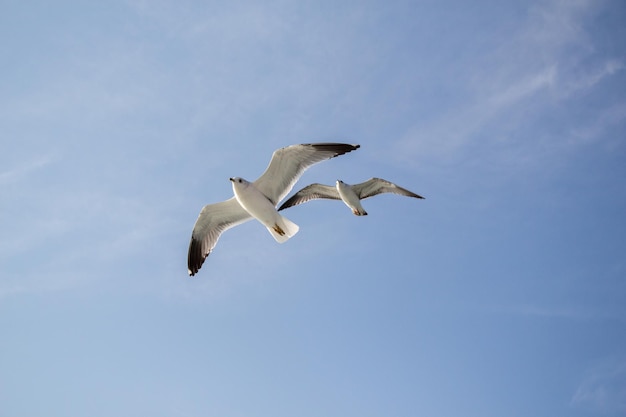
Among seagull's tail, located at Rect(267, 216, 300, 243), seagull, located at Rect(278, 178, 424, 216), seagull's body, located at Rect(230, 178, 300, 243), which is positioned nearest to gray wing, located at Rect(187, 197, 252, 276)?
seagull's body, located at Rect(230, 178, 300, 243)

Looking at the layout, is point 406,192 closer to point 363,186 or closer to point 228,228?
point 363,186

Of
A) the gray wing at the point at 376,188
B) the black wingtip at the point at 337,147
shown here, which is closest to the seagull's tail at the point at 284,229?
the black wingtip at the point at 337,147

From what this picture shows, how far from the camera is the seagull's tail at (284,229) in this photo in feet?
38.7

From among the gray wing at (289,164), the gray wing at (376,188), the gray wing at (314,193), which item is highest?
the gray wing at (314,193)

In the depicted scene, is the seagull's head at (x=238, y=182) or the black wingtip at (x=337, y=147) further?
the seagull's head at (x=238, y=182)

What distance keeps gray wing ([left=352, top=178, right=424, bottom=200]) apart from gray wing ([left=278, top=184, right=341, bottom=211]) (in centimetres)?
54

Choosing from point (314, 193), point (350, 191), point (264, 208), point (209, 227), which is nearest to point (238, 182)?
point (264, 208)

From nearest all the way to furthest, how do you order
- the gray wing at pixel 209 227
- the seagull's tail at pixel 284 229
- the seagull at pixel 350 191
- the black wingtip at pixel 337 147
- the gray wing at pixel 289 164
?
the black wingtip at pixel 337 147 < the gray wing at pixel 289 164 < the seagull's tail at pixel 284 229 < the gray wing at pixel 209 227 < the seagull at pixel 350 191

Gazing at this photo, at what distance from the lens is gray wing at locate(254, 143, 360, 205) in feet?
37.8

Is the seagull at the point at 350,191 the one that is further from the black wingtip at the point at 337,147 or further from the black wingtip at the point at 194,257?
the black wingtip at the point at 337,147

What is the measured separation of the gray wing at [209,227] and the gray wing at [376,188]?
360 cm

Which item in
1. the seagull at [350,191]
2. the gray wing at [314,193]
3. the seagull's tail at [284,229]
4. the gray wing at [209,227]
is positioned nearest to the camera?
the seagull's tail at [284,229]

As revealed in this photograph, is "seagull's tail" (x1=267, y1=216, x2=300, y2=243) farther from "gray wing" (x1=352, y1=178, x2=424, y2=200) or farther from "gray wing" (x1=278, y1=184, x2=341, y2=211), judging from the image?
"gray wing" (x1=352, y1=178, x2=424, y2=200)

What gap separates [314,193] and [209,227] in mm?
3540
